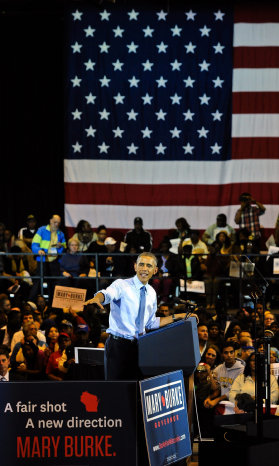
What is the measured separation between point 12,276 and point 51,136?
15.2 ft

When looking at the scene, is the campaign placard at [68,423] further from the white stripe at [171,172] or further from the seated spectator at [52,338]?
the white stripe at [171,172]

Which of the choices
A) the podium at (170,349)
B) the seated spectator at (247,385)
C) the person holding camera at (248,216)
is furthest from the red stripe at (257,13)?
the podium at (170,349)

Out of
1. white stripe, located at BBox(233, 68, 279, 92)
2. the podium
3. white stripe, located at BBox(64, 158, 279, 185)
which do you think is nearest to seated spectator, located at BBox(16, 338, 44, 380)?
the podium

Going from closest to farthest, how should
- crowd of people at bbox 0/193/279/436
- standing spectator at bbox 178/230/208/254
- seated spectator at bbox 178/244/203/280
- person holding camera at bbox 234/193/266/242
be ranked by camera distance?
crowd of people at bbox 0/193/279/436 → seated spectator at bbox 178/244/203/280 → standing spectator at bbox 178/230/208/254 → person holding camera at bbox 234/193/266/242

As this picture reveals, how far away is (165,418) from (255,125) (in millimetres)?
10275

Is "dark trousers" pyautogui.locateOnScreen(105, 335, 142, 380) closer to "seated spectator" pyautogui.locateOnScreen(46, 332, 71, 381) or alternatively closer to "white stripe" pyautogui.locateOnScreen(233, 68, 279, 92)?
"seated spectator" pyautogui.locateOnScreen(46, 332, 71, 381)

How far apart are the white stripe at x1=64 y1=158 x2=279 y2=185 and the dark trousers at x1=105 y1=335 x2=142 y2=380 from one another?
30.8 feet

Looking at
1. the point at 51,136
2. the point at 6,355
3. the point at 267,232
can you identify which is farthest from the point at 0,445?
the point at 51,136

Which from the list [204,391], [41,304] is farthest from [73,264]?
[204,391]

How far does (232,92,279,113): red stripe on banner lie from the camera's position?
597 inches

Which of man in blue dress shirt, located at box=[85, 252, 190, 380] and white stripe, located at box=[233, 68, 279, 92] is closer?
man in blue dress shirt, located at box=[85, 252, 190, 380]

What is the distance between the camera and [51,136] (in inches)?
635

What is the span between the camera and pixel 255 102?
49.9 feet

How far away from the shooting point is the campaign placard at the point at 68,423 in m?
5.43
